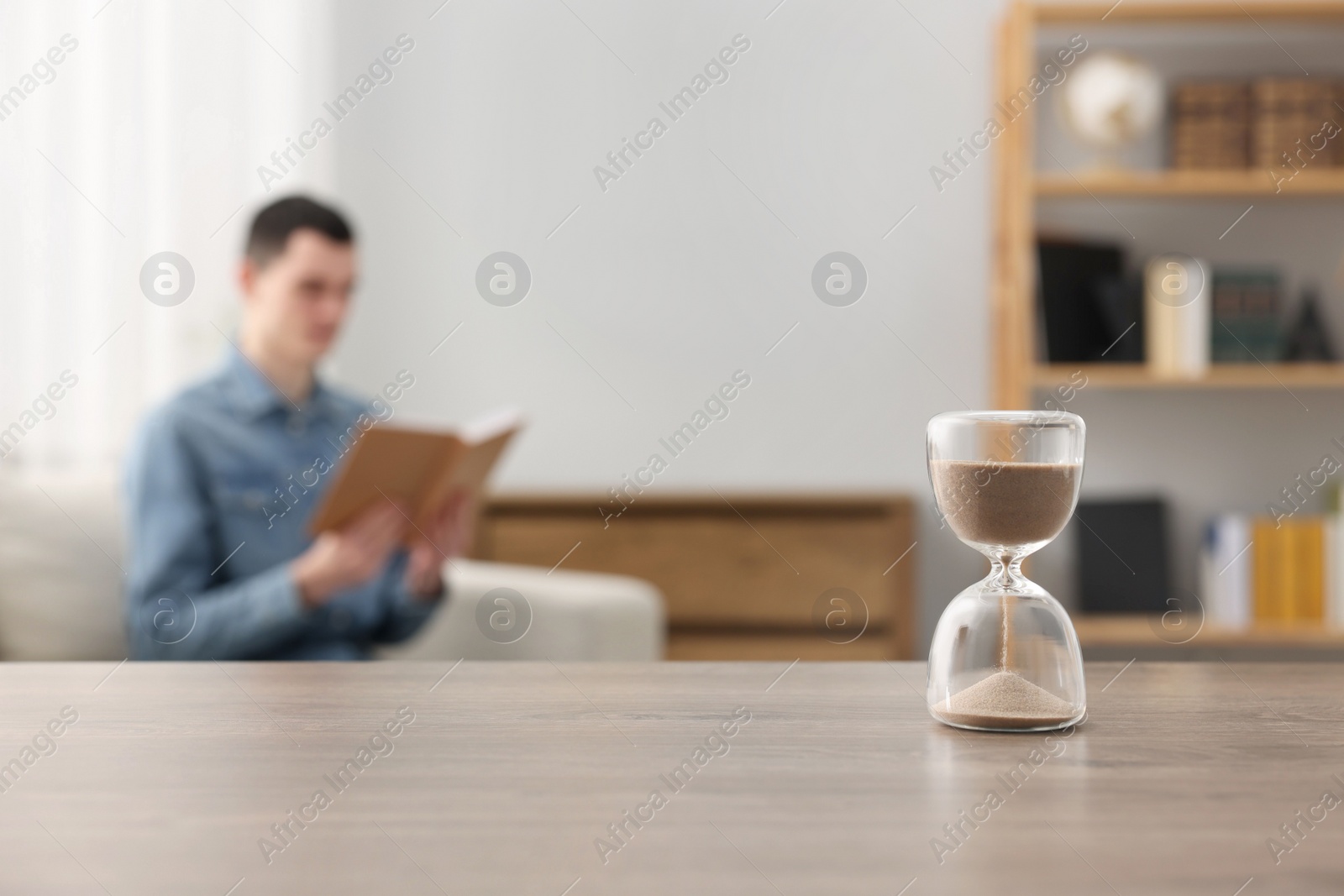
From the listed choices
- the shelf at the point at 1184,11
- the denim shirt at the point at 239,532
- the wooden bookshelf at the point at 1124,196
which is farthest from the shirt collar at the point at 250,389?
the shelf at the point at 1184,11

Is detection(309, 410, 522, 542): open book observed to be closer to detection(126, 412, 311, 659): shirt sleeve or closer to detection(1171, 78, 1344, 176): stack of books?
detection(126, 412, 311, 659): shirt sleeve

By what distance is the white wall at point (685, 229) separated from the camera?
9.04ft

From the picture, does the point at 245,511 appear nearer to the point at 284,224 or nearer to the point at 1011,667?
the point at 284,224

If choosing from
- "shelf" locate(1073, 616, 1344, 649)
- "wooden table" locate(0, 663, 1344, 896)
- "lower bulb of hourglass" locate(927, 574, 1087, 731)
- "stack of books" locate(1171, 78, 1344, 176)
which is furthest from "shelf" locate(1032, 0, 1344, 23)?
"lower bulb of hourglass" locate(927, 574, 1087, 731)

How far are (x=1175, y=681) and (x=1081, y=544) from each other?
186 centimetres

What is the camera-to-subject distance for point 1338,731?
0.63m

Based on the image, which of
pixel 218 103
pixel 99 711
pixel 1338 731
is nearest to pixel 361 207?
pixel 218 103

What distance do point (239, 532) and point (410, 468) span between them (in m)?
0.40

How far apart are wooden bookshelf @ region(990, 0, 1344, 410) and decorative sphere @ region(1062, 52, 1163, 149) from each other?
80 mm

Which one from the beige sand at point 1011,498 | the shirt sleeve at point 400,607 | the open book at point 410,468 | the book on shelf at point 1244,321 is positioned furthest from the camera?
the book on shelf at point 1244,321

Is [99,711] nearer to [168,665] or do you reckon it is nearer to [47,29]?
[168,665]

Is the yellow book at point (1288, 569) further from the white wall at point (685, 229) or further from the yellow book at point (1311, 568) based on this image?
the white wall at point (685, 229)

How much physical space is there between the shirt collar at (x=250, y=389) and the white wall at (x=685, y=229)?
3.11 feet

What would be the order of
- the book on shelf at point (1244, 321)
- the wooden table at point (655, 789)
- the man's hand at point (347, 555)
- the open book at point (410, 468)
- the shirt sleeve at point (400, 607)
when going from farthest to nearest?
1. the book on shelf at point (1244, 321)
2. the shirt sleeve at point (400, 607)
3. the man's hand at point (347, 555)
4. the open book at point (410, 468)
5. the wooden table at point (655, 789)
